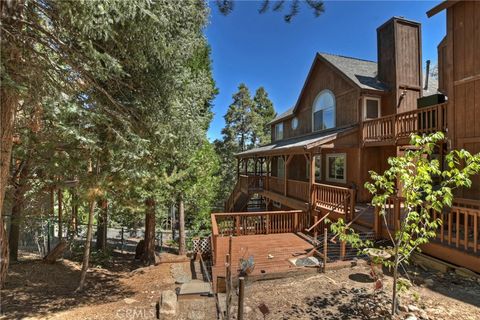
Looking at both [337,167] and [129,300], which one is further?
[337,167]

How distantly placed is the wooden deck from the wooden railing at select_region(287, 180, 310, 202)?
2422 millimetres

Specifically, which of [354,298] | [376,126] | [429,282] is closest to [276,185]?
[376,126]

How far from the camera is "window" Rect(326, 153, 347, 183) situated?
1306cm

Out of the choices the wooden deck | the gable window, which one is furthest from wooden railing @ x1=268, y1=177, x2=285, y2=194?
the gable window

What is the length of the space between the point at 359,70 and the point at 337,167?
529cm

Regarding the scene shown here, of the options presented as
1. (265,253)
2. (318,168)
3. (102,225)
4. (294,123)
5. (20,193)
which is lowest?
(102,225)

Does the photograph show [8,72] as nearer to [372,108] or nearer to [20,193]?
[20,193]

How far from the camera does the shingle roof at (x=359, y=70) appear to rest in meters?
A: 12.2

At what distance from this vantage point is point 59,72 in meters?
5.10

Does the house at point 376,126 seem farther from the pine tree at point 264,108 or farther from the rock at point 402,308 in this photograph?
the pine tree at point 264,108

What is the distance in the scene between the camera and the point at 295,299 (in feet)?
16.4

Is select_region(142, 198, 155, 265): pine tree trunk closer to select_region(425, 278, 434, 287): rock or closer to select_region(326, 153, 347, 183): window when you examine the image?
select_region(326, 153, 347, 183): window

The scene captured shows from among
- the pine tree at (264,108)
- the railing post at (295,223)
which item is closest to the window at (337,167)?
the railing post at (295,223)

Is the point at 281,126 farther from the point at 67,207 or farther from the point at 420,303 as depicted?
the point at 420,303
